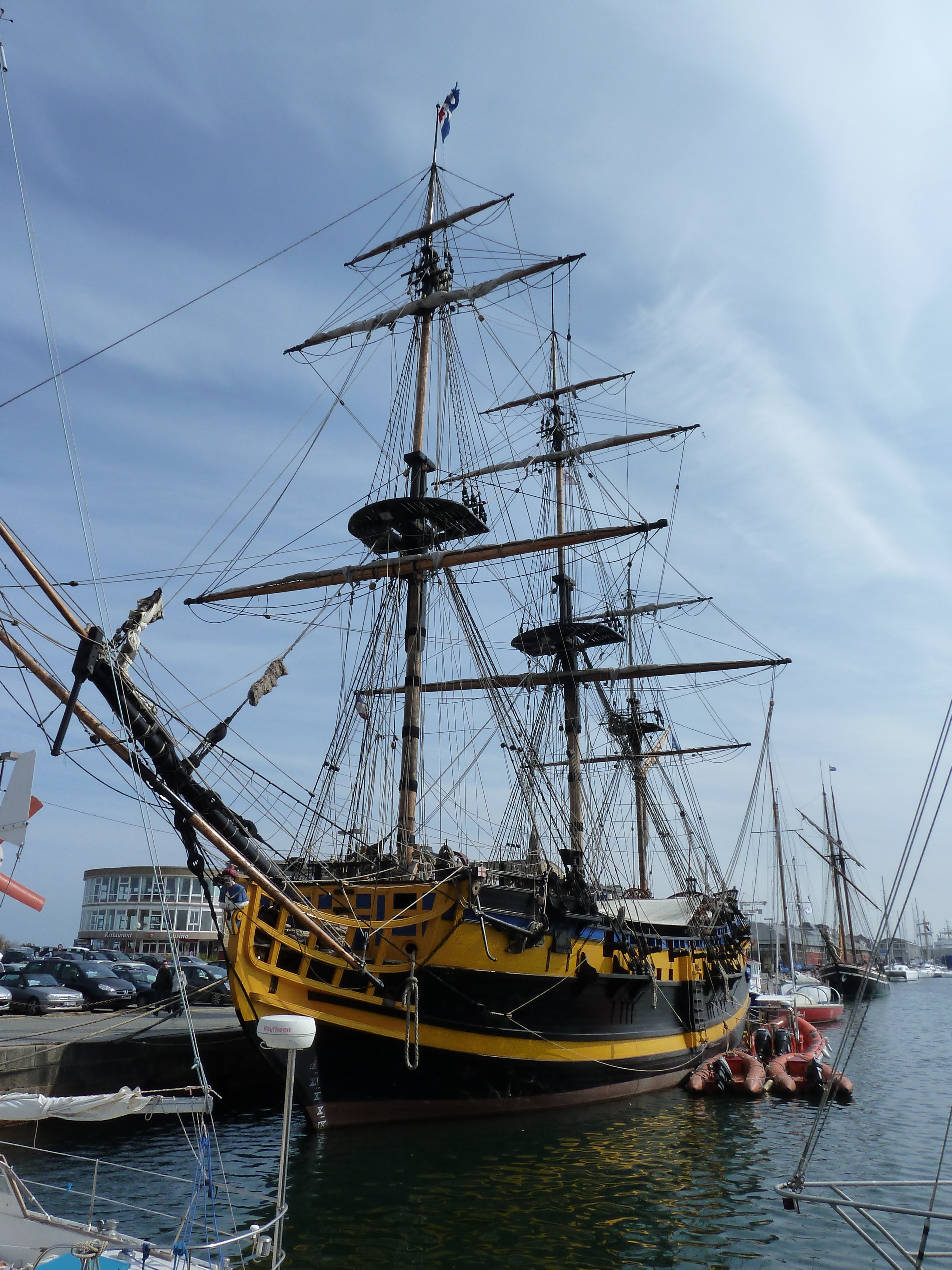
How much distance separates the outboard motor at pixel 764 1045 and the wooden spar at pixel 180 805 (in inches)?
670

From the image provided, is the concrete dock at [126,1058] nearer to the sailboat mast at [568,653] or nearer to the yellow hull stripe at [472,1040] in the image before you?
the yellow hull stripe at [472,1040]

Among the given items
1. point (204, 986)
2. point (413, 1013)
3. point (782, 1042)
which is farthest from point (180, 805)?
point (782, 1042)

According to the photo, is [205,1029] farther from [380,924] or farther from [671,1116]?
[671,1116]

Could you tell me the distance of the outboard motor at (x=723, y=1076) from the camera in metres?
22.5

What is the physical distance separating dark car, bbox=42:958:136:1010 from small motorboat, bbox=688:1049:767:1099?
51.9 feet

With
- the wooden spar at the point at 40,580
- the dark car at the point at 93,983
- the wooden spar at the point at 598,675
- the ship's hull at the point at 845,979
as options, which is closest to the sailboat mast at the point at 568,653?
the wooden spar at the point at 598,675

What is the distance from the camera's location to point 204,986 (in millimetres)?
25062

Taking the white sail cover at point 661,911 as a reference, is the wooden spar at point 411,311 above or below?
above

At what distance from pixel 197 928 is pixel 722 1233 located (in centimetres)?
6704

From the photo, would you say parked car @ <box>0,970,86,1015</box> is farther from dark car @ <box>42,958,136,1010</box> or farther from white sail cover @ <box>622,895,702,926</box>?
white sail cover @ <box>622,895,702,926</box>

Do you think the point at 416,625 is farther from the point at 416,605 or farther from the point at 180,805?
the point at 180,805

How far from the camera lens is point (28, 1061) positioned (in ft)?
51.1

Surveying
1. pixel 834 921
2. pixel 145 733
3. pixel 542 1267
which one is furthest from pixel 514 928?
pixel 834 921

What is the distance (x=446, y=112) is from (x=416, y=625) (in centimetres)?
1750
